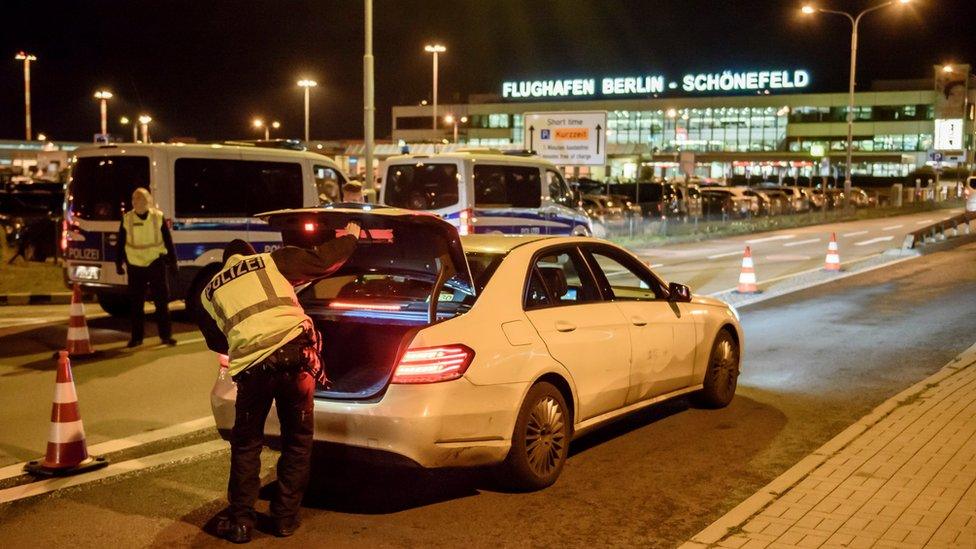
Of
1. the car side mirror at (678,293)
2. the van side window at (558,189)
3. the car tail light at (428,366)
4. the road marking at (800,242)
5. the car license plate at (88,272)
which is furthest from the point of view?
the road marking at (800,242)

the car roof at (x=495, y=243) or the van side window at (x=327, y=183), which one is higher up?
the van side window at (x=327, y=183)

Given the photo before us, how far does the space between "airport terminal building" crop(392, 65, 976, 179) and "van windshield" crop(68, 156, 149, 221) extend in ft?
236

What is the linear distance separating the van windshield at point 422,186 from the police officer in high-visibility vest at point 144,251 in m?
6.08

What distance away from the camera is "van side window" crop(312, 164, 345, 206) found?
604 inches

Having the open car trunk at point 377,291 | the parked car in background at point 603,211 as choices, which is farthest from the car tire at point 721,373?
the parked car in background at point 603,211

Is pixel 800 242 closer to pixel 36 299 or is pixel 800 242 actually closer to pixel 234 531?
pixel 36 299

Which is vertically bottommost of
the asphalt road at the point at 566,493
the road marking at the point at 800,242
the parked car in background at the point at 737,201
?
the asphalt road at the point at 566,493

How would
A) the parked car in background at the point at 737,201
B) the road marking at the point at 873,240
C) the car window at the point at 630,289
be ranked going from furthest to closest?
the parked car in background at the point at 737,201
the road marking at the point at 873,240
the car window at the point at 630,289

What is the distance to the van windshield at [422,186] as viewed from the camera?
17.0m

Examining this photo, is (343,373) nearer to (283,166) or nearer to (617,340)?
(617,340)

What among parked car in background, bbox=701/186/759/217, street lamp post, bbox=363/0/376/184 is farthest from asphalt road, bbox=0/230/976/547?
parked car in background, bbox=701/186/759/217

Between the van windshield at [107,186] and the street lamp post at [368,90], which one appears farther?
the street lamp post at [368,90]

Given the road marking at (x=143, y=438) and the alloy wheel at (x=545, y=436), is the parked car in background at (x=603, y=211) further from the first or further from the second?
the alloy wheel at (x=545, y=436)

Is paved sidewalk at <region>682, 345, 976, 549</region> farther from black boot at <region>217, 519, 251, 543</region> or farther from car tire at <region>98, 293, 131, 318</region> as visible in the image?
car tire at <region>98, 293, 131, 318</region>
